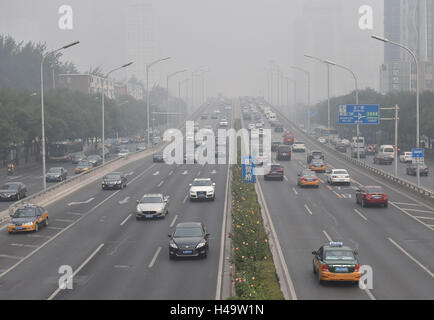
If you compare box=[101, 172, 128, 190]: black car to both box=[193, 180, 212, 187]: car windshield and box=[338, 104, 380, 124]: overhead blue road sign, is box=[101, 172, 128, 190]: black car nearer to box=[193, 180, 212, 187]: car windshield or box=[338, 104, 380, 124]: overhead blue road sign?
box=[193, 180, 212, 187]: car windshield

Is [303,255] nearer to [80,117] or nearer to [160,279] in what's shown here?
[160,279]

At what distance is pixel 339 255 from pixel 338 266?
744 millimetres

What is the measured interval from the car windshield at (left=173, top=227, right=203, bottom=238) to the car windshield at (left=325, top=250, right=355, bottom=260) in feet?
23.1

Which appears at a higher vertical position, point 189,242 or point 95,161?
point 95,161

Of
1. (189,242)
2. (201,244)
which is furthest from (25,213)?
(201,244)

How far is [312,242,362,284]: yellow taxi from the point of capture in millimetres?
22578

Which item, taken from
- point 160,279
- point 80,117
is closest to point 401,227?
point 160,279

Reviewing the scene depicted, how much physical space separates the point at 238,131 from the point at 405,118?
28389 millimetres

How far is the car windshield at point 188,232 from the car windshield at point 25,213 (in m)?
11.5

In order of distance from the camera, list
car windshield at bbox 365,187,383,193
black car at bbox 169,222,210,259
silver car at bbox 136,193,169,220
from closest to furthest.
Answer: black car at bbox 169,222,210,259
silver car at bbox 136,193,169,220
car windshield at bbox 365,187,383,193

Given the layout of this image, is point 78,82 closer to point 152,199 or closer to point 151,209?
point 152,199

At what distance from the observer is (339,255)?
23.3m

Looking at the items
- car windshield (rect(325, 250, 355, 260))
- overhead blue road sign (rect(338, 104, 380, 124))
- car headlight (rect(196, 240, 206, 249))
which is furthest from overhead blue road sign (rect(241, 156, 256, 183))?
car windshield (rect(325, 250, 355, 260))

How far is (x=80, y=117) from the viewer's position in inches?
4149
